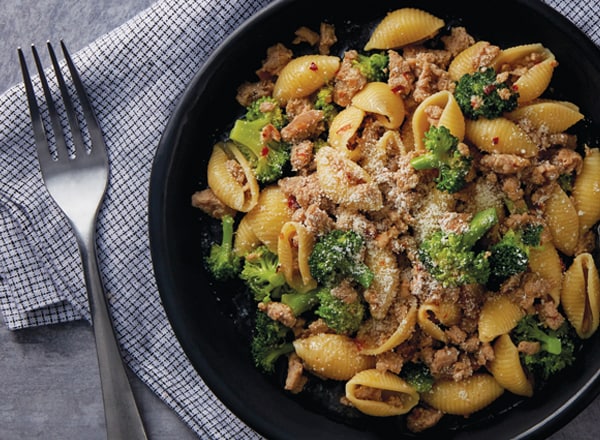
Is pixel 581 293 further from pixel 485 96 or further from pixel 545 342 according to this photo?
pixel 485 96

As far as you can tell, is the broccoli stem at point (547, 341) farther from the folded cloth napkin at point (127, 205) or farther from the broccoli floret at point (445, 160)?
the folded cloth napkin at point (127, 205)

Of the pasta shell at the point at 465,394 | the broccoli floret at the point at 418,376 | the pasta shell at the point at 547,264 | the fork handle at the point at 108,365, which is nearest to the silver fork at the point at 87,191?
the fork handle at the point at 108,365

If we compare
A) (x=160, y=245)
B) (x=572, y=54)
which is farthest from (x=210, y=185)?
(x=572, y=54)

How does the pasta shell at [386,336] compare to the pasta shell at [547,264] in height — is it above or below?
below

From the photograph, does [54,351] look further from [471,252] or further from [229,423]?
[471,252]

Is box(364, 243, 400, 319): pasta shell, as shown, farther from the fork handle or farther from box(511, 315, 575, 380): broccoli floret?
the fork handle
